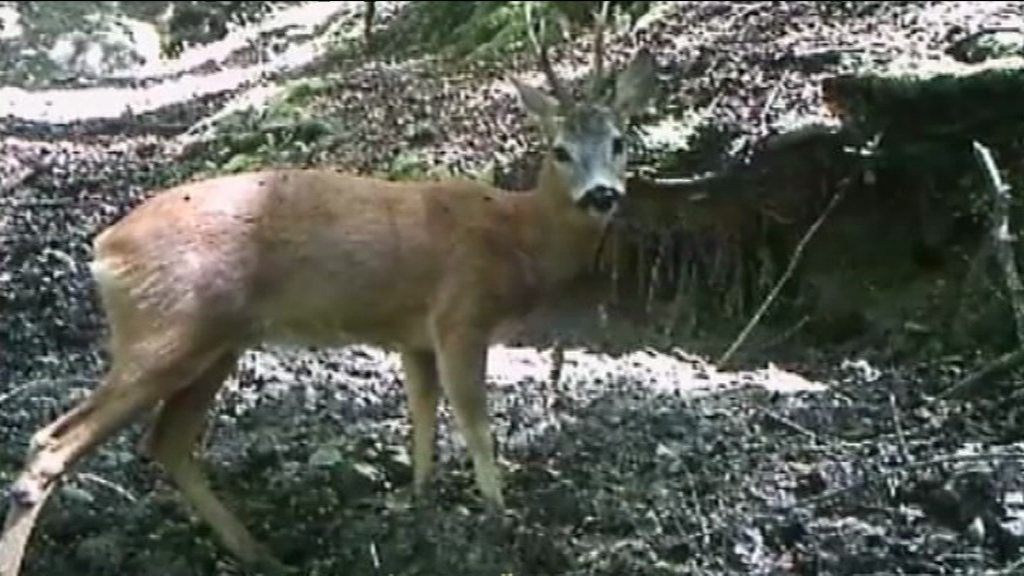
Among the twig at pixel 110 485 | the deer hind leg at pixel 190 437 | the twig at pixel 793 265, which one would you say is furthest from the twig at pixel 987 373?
the twig at pixel 110 485

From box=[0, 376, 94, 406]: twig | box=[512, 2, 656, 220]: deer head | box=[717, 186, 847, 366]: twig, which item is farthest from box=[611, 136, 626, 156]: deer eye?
box=[0, 376, 94, 406]: twig

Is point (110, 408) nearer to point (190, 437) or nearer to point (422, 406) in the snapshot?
point (190, 437)

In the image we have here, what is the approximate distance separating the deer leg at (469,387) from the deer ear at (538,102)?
98 centimetres

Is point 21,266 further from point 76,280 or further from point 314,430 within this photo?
point 314,430

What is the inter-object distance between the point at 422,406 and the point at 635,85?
1.52 metres

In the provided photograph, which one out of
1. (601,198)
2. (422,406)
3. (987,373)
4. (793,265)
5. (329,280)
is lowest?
(987,373)

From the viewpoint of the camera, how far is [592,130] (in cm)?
767

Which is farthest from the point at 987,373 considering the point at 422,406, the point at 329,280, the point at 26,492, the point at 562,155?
the point at 26,492

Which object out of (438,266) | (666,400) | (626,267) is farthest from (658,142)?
(438,266)

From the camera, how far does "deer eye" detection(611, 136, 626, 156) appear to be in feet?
25.1

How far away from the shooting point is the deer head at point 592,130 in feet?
24.8

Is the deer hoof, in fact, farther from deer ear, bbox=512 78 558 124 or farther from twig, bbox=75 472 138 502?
deer ear, bbox=512 78 558 124

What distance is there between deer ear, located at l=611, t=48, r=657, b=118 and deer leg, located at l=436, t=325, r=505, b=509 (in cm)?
112

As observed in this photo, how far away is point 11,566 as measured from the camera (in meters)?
6.42
